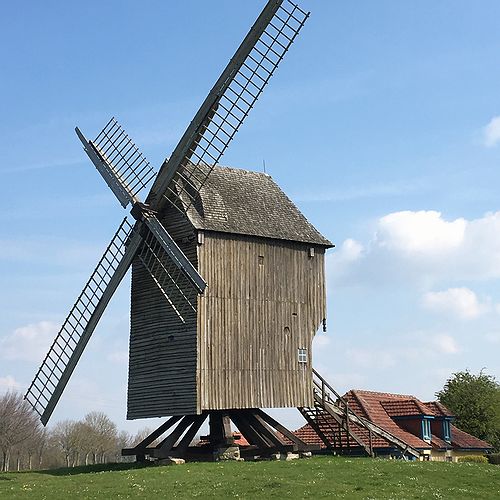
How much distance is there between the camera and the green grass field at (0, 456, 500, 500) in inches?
918

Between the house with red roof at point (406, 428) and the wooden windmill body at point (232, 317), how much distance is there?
5.05m

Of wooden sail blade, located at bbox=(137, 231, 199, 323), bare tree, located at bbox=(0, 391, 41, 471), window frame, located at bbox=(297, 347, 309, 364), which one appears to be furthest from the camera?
bare tree, located at bbox=(0, 391, 41, 471)

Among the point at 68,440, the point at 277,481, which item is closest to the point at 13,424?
the point at 68,440

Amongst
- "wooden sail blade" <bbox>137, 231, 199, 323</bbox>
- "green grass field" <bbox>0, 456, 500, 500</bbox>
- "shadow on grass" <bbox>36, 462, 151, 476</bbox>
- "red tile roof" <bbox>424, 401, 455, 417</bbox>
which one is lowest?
"green grass field" <bbox>0, 456, 500, 500</bbox>

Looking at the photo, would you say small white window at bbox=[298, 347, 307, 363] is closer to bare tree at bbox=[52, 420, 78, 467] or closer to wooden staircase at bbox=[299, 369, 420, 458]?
wooden staircase at bbox=[299, 369, 420, 458]

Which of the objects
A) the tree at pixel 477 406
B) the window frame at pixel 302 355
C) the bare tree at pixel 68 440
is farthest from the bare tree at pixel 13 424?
the window frame at pixel 302 355

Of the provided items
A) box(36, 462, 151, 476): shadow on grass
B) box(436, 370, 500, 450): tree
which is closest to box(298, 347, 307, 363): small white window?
box(36, 462, 151, 476): shadow on grass

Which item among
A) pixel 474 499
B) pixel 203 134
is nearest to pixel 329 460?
pixel 474 499

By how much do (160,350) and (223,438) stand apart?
4.12 metres

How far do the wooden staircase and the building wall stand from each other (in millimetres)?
1312

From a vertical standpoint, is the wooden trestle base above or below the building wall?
below

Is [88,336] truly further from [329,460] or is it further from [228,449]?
[329,460]

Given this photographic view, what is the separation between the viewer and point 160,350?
107 feet

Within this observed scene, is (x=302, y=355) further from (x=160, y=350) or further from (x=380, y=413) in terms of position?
(x=380, y=413)
